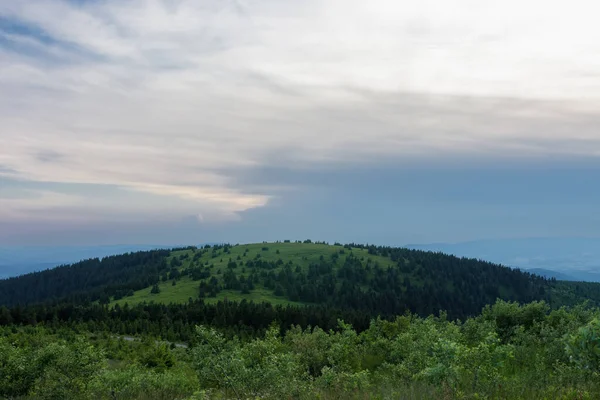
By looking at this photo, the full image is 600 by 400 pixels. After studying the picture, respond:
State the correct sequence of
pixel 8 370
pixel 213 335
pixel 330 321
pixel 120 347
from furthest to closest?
pixel 330 321, pixel 120 347, pixel 8 370, pixel 213 335

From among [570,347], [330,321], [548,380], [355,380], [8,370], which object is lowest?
[330,321]

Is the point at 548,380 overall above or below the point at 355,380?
above

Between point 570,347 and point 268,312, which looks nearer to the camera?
point 570,347

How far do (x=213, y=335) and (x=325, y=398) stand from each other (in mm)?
5727

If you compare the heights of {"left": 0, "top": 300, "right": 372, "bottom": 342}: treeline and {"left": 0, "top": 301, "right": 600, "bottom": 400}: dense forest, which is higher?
{"left": 0, "top": 301, "right": 600, "bottom": 400}: dense forest

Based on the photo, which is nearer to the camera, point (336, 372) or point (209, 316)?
point (336, 372)

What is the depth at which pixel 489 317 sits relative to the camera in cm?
4275

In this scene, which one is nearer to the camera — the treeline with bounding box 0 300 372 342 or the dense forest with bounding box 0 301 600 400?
the dense forest with bounding box 0 301 600 400

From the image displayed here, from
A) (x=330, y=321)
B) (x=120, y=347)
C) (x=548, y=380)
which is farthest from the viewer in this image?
(x=330, y=321)

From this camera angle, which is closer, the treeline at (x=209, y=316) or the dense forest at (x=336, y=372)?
the dense forest at (x=336, y=372)

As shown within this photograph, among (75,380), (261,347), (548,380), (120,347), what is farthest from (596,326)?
(120,347)

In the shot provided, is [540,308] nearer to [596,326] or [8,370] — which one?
[596,326]

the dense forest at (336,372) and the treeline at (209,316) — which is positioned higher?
the dense forest at (336,372)

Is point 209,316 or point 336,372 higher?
point 336,372
